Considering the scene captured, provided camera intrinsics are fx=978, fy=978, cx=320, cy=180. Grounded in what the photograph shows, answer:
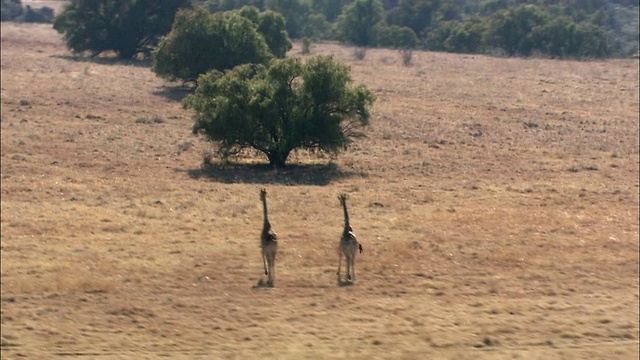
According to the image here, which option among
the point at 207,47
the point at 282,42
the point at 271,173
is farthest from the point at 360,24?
the point at 271,173

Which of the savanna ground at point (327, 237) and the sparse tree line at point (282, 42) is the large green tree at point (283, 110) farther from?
the savanna ground at point (327, 237)

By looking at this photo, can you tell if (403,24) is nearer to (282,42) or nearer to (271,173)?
(282,42)

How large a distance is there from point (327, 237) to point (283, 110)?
993 centimetres

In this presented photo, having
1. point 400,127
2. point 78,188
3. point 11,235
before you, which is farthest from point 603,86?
point 11,235

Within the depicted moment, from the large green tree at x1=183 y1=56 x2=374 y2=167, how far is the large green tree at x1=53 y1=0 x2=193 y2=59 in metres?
30.0

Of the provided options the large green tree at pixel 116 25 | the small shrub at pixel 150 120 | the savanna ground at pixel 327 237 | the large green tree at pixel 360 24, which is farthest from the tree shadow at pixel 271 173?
the large green tree at pixel 360 24

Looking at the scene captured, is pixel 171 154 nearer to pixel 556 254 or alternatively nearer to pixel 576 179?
pixel 576 179

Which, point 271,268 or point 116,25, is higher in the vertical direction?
point 116,25

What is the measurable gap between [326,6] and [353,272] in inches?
2979

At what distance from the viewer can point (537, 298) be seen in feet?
46.5

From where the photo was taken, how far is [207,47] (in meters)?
39.7

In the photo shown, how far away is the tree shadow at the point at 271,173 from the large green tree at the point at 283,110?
0.48 m

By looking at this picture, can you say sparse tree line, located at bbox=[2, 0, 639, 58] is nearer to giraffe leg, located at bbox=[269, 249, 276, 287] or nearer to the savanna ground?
the savanna ground

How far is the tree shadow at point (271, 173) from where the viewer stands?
998 inches
